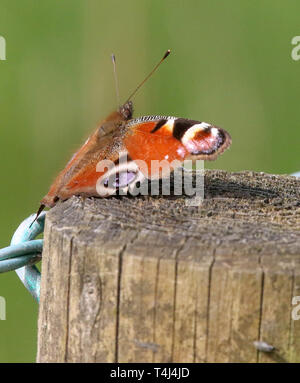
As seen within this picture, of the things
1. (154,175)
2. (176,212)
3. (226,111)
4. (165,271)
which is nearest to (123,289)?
(165,271)

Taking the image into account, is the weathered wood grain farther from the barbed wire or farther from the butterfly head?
the butterfly head

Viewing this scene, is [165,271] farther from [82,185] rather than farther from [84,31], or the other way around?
[84,31]

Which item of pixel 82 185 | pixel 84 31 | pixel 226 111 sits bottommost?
pixel 82 185

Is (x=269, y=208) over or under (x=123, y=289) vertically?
over

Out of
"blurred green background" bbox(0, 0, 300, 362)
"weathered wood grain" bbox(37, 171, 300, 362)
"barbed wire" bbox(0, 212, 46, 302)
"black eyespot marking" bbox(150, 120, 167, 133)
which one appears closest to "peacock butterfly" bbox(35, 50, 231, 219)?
"black eyespot marking" bbox(150, 120, 167, 133)

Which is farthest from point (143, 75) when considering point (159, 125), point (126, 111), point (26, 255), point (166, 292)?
point (166, 292)

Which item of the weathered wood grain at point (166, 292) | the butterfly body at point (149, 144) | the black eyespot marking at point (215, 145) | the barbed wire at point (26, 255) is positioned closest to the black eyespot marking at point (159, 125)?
the butterfly body at point (149, 144)
